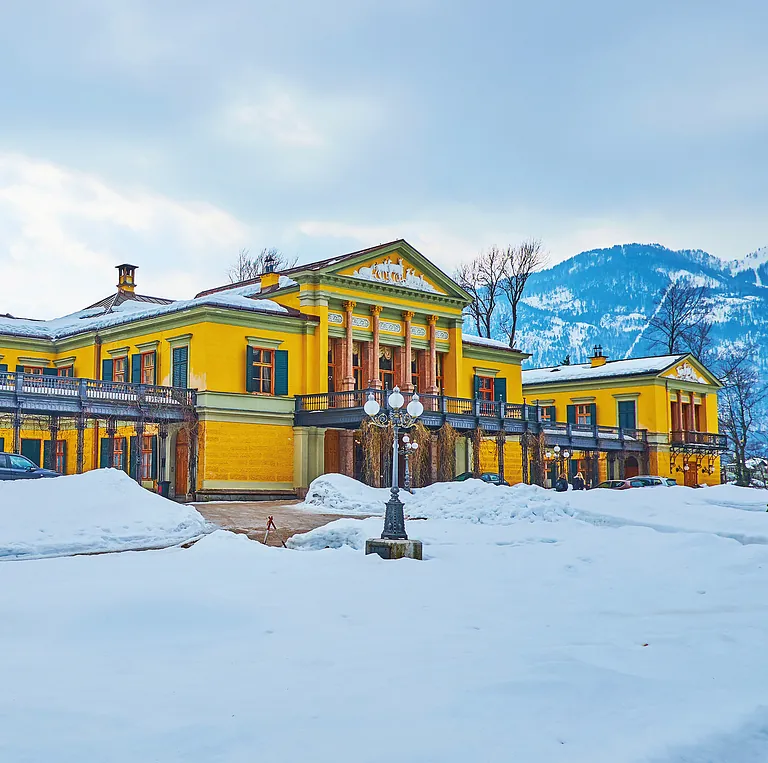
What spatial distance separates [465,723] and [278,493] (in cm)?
3241

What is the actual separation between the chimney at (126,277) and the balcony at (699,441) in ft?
110

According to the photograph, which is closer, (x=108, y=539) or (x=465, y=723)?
(x=465, y=723)

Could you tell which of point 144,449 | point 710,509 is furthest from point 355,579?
point 144,449

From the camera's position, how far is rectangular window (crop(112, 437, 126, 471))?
4194cm

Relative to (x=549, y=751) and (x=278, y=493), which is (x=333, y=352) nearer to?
(x=278, y=493)

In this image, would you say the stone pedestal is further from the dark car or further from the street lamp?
the street lamp

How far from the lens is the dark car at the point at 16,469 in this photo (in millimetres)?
26781

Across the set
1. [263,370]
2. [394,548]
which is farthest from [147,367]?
[394,548]

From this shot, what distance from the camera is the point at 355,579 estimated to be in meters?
14.1

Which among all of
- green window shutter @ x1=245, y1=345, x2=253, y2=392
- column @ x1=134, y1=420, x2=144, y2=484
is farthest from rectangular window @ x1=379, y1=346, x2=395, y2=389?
column @ x1=134, y1=420, x2=144, y2=484

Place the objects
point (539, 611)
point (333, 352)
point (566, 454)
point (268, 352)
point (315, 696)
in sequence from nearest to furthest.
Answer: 1. point (315, 696)
2. point (539, 611)
3. point (268, 352)
4. point (333, 352)
5. point (566, 454)

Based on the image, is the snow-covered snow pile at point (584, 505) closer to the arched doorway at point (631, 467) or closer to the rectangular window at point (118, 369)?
the rectangular window at point (118, 369)

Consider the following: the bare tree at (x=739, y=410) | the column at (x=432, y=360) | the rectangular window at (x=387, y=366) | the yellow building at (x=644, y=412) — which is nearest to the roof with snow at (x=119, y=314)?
the rectangular window at (x=387, y=366)

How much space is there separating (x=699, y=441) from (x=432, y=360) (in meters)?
24.5
